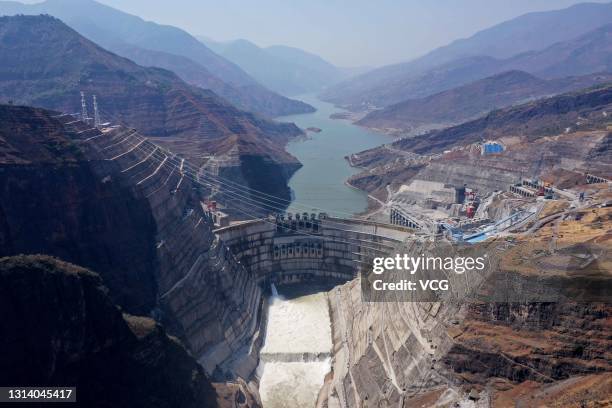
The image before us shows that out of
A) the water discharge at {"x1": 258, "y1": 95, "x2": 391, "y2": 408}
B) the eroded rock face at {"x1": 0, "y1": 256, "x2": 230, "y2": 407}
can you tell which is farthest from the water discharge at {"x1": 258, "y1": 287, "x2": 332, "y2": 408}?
the eroded rock face at {"x1": 0, "y1": 256, "x2": 230, "y2": 407}

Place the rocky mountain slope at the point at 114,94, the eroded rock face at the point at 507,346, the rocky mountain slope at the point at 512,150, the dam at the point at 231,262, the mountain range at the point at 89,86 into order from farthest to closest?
the mountain range at the point at 89,86 < the rocky mountain slope at the point at 114,94 < the rocky mountain slope at the point at 512,150 < the dam at the point at 231,262 < the eroded rock face at the point at 507,346

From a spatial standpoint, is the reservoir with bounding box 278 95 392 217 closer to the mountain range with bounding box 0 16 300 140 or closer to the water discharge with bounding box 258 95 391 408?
the water discharge with bounding box 258 95 391 408

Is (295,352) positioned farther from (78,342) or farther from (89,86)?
(89,86)

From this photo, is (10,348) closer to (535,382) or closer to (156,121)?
(535,382)

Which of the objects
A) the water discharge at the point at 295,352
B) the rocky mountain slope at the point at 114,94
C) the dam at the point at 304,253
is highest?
the rocky mountain slope at the point at 114,94

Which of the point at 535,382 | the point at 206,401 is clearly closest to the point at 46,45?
the point at 206,401

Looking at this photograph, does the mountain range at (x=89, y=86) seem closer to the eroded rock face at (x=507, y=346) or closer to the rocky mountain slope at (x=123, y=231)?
the rocky mountain slope at (x=123, y=231)

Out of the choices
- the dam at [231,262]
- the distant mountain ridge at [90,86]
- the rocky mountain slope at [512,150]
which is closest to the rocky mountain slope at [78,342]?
the dam at [231,262]
